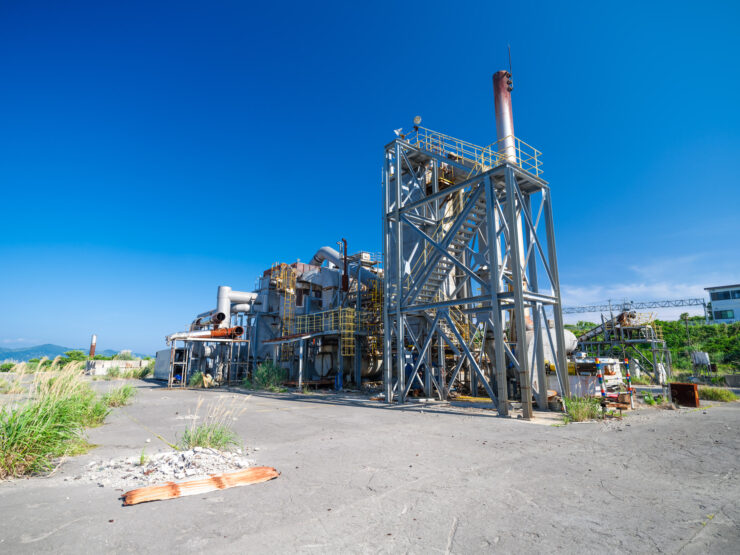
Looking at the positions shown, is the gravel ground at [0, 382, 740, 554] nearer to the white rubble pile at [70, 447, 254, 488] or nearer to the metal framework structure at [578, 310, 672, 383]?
the white rubble pile at [70, 447, 254, 488]

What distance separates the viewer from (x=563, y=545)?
3.34 metres

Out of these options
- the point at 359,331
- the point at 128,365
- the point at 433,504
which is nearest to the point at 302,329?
the point at 359,331

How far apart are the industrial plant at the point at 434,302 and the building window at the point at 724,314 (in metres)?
51.4

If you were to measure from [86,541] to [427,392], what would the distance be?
14.3 meters

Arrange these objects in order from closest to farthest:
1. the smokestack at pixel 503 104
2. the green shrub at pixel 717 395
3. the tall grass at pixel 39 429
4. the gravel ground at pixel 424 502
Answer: the gravel ground at pixel 424 502 < the tall grass at pixel 39 429 < the green shrub at pixel 717 395 < the smokestack at pixel 503 104

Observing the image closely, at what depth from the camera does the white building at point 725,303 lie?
65.1m

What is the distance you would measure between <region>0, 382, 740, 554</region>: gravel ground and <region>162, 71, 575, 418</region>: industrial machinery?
5.17 meters

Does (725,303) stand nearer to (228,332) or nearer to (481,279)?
(481,279)

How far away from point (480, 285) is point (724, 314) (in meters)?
76.9

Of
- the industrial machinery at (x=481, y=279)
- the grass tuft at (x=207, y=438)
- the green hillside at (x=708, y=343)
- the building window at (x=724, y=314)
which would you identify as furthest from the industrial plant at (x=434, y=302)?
the building window at (x=724, y=314)

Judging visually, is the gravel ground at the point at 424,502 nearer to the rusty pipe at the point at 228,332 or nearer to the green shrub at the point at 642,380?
the rusty pipe at the point at 228,332

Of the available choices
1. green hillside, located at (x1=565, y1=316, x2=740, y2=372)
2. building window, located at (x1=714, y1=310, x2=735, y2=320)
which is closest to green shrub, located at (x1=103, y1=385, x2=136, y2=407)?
green hillside, located at (x1=565, y1=316, x2=740, y2=372)

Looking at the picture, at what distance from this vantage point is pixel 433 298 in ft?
55.3

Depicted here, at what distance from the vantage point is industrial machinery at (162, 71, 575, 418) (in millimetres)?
13195
